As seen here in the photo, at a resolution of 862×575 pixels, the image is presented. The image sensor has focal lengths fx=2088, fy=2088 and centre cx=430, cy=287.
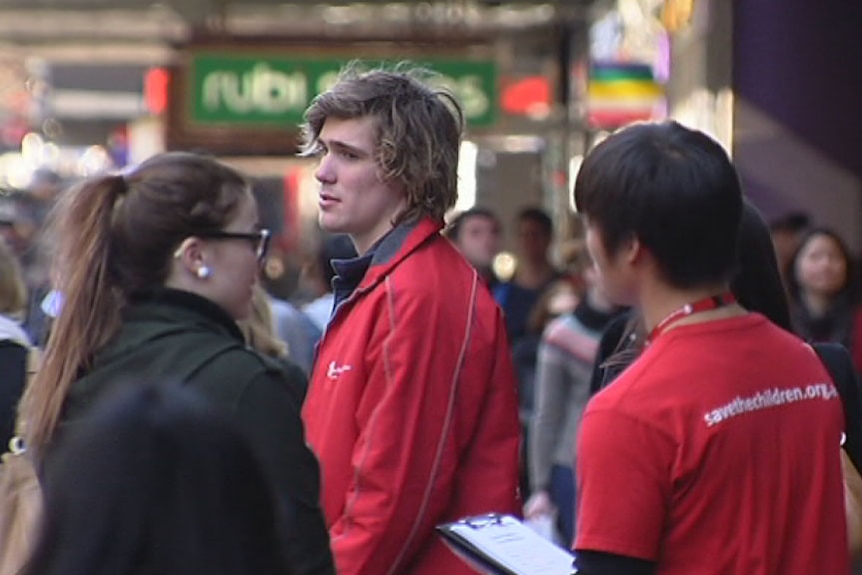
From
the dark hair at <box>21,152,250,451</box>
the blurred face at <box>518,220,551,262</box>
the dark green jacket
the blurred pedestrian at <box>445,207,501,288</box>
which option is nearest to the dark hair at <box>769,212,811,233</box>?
the blurred pedestrian at <box>445,207,501,288</box>

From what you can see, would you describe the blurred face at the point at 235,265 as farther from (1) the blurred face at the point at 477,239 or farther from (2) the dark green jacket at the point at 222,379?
(1) the blurred face at the point at 477,239

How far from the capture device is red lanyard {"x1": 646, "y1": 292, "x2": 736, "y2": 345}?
326 centimetres

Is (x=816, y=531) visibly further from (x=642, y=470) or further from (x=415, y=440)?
(x=415, y=440)

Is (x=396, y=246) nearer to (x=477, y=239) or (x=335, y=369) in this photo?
(x=335, y=369)

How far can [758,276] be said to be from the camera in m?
4.02

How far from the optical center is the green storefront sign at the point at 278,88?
11.4 meters

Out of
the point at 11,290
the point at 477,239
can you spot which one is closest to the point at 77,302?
the point at 11,290

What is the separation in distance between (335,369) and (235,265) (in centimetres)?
42

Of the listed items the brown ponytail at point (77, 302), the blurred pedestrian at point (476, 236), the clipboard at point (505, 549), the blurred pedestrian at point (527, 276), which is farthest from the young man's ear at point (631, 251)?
the blurred pedestrian at point (527, 276)

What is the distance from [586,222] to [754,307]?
82 cm

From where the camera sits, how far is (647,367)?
3219mm

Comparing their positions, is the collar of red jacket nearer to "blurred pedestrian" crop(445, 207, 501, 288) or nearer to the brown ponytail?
the brown ponytail

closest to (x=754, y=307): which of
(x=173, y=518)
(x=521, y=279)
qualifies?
(x=173, y=518)

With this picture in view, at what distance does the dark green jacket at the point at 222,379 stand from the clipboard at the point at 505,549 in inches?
10.1
